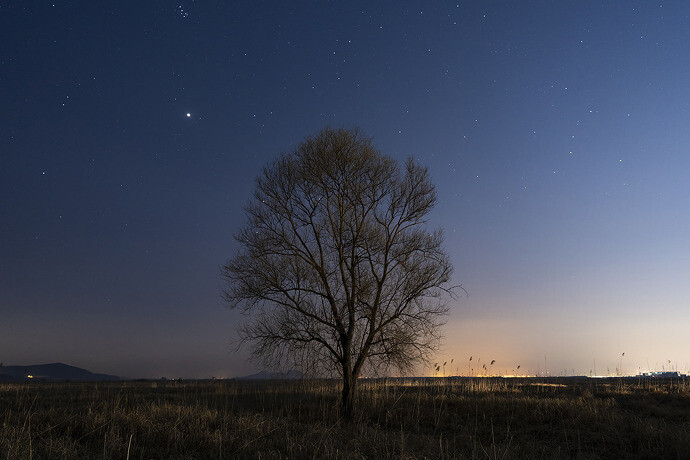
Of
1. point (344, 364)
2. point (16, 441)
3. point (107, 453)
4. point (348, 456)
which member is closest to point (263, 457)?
point (348, 456)

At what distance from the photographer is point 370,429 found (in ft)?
37.6

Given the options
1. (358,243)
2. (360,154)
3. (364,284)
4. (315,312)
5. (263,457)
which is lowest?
(263,457)

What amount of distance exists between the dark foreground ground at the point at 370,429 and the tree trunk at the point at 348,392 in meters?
0.37

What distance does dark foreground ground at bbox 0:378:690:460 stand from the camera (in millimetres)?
8078

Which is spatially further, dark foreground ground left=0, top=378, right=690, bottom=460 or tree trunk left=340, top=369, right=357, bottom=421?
tree trunk left=340, top=369, right=357, bottom=421

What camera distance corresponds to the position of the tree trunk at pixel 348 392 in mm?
16453

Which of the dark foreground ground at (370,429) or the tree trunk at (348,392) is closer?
the dark foreground ground at (370,429)

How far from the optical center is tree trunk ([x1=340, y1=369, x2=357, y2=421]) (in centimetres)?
1645

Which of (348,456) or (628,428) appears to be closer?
(348,456)

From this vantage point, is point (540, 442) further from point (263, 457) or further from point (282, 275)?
point (282, 275)

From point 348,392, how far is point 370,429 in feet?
17.7

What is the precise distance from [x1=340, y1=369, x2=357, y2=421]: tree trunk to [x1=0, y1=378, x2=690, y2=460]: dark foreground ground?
37 cm

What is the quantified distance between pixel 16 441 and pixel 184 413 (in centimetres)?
420

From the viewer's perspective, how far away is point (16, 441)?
24.7ft
